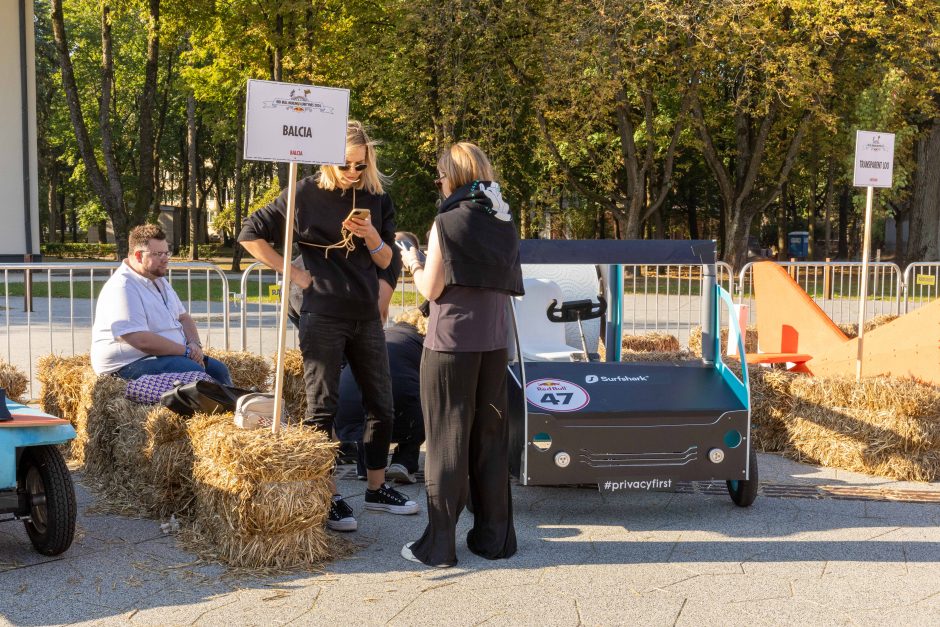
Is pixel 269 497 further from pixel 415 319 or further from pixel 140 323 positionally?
pixel 415 319

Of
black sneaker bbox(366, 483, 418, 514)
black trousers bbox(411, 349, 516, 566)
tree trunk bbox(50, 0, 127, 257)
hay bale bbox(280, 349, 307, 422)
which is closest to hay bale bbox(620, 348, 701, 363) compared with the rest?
hay bale bbox(280, 349, 307, 422)

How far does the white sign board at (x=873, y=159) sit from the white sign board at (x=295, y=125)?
16.3 ft

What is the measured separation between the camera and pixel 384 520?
549 centimetres

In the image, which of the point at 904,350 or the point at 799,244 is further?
the point at 799,244

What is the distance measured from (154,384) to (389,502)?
155cm

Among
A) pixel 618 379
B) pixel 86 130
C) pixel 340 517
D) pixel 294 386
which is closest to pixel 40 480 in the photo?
pixel 340 517

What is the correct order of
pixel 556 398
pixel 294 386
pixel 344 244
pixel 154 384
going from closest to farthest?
pixel 344 244, pixel 556 398, pixel 154 384, pixel 294 386

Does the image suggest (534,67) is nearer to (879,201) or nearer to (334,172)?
(879,201)

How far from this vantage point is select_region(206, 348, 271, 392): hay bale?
734 centimetres

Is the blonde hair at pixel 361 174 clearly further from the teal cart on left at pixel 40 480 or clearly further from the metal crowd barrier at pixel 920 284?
the metal crowd barrier at pixel 920 284

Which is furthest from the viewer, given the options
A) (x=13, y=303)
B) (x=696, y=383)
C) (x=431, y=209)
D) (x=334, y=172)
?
(x=431, y=209)

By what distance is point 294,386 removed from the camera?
7574 millimetres

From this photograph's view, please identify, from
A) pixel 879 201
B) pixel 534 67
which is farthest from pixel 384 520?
pixel 879 201

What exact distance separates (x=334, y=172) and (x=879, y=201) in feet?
84.3
